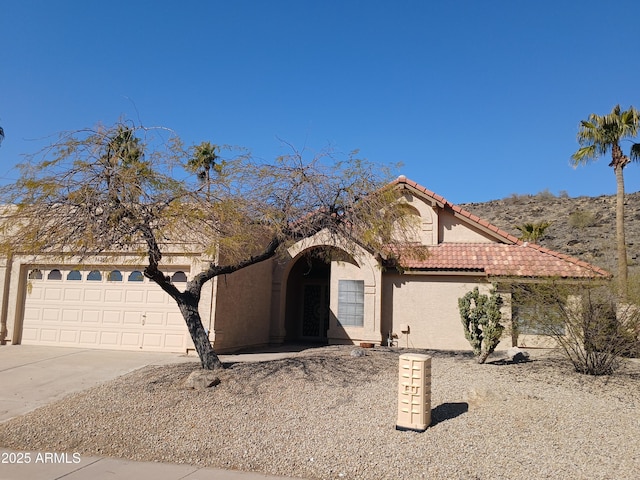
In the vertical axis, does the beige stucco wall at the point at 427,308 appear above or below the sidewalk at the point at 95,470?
above

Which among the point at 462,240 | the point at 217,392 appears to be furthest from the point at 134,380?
the point at 462,240

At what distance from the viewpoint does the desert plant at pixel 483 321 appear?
11359 millimetres

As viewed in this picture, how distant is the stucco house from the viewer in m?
14.9

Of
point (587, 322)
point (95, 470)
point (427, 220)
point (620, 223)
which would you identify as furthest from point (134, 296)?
point (620, 223)

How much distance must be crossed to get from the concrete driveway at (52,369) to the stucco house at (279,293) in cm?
78

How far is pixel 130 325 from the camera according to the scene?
15.1m

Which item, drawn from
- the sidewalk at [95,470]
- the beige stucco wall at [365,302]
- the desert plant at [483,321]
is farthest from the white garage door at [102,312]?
the desert plant at [483,321]

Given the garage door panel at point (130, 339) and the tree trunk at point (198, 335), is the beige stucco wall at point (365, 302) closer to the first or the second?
the garage door panel at point (130, 339)

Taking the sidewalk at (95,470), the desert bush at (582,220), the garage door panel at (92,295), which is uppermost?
the desert bush at (582,220)

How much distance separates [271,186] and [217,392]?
416 cm

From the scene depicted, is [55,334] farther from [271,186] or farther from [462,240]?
[462,240]

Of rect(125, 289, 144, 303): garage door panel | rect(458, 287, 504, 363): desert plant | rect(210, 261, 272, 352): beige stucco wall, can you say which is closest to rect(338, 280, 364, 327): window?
rect(210, 261, 272, 352): beige stucco wall

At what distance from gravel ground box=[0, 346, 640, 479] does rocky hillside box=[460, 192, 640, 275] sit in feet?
75.1

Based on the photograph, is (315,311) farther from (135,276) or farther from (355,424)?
(355,424)
